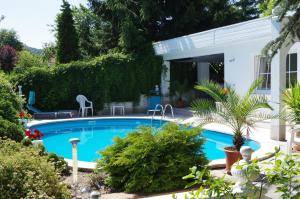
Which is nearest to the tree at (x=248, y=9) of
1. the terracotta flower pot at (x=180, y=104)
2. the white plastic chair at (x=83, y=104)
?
the terracotta flower pot at (x=180, y=104)

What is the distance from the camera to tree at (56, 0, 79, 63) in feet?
68.8

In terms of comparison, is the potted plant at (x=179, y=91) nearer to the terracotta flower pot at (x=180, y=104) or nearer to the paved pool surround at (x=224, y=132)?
the terracotta flower pot at (x=180, y=104)

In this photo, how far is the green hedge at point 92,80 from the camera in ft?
61.6

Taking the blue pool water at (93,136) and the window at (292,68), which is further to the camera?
the window at (292,68)

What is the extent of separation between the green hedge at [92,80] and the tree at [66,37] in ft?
8.16

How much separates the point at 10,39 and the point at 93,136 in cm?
4530

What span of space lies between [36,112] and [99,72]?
4.07 m

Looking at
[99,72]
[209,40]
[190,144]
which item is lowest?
[190,144]

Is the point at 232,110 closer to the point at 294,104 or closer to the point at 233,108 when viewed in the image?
the point at 233,108

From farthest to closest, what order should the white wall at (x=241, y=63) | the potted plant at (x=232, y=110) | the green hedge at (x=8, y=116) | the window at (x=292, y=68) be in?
the white wall at (x=241, y=63)
the window at (x=292, y=68)
the green hedge at (x=8, y=116)
the potted plant at (x=232, y=110)

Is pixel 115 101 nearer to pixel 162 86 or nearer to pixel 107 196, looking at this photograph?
pixel 162 86

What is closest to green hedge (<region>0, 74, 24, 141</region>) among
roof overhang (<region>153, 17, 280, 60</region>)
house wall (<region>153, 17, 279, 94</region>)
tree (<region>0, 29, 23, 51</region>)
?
roof overhang (<region>153, 17, 280, 60</region>)

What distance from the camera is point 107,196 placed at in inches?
210

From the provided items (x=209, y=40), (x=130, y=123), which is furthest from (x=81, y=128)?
(x=209, y=40)
